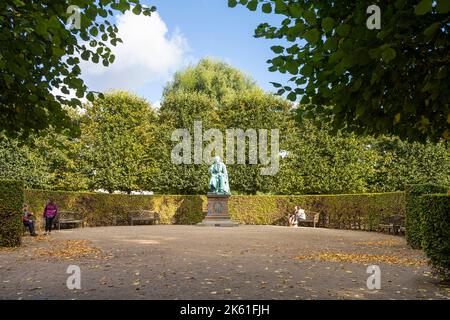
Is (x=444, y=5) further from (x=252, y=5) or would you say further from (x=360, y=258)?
(x=360, y=258)

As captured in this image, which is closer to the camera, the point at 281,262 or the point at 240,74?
the point at 281,262

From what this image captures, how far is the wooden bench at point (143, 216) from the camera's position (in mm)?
26523

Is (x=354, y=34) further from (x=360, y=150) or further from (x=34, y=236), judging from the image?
(x=360, y=150)

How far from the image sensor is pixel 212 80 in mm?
42875

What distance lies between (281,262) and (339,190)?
1953cm

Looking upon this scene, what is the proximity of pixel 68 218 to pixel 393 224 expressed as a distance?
52.6 ft

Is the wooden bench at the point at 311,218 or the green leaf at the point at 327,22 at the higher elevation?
the green leaf at the point at 327,22

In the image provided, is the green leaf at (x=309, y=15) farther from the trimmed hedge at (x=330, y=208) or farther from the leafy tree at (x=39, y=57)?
the trimmed hedge at (x=330, y=208)

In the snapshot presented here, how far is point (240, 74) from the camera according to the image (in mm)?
44000

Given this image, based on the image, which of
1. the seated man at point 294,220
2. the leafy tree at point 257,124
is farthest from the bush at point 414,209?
the leafy tree at point 257,124

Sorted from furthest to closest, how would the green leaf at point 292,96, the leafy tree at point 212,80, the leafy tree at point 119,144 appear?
the leafy tree at point 212,80 → the leafy tree at point 119,144 → the green leaf at point 292,96

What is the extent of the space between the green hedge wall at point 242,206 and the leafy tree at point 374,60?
51.9ft

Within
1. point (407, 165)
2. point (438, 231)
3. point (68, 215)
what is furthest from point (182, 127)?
point (438, 231)
